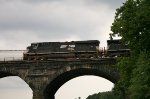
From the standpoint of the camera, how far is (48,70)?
51.1 metres

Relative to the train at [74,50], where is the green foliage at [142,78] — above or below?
below

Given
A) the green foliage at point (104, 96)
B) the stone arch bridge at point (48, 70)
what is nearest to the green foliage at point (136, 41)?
the stone arch bridge at point (48, 70)

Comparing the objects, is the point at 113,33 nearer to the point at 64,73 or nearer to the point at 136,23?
the point at 136,23

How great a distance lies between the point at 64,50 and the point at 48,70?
6447 mm

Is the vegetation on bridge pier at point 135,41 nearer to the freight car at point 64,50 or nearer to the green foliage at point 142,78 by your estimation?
the green foliage at point 142,78

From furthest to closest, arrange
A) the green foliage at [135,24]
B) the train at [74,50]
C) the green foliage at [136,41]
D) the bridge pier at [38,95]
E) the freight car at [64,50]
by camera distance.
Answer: the freight car at [64,50], the train at [74,50], the bridge pier at [38,95], the green foliage at [135,24], the green foliage at [136,41]

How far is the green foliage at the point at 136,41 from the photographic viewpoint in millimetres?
33219

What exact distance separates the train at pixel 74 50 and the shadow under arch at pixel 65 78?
2.38m

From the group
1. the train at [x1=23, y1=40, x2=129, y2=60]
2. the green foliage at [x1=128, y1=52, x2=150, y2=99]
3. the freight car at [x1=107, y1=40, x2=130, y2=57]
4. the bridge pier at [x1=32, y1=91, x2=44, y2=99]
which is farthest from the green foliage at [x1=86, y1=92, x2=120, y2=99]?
the green foliage at [x1=128, y1=52, x2=150, y2=99]

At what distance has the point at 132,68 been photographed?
37.5 metres

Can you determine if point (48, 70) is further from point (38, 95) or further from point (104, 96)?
point (104, 96)

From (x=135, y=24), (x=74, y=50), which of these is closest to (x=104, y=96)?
(x=74, y=50)

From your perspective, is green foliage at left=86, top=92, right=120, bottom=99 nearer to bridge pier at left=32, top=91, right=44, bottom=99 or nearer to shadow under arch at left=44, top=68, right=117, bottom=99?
shadow under arch at left=44, top=68, right=117, bottom=99

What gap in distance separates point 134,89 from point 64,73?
1853 cm
